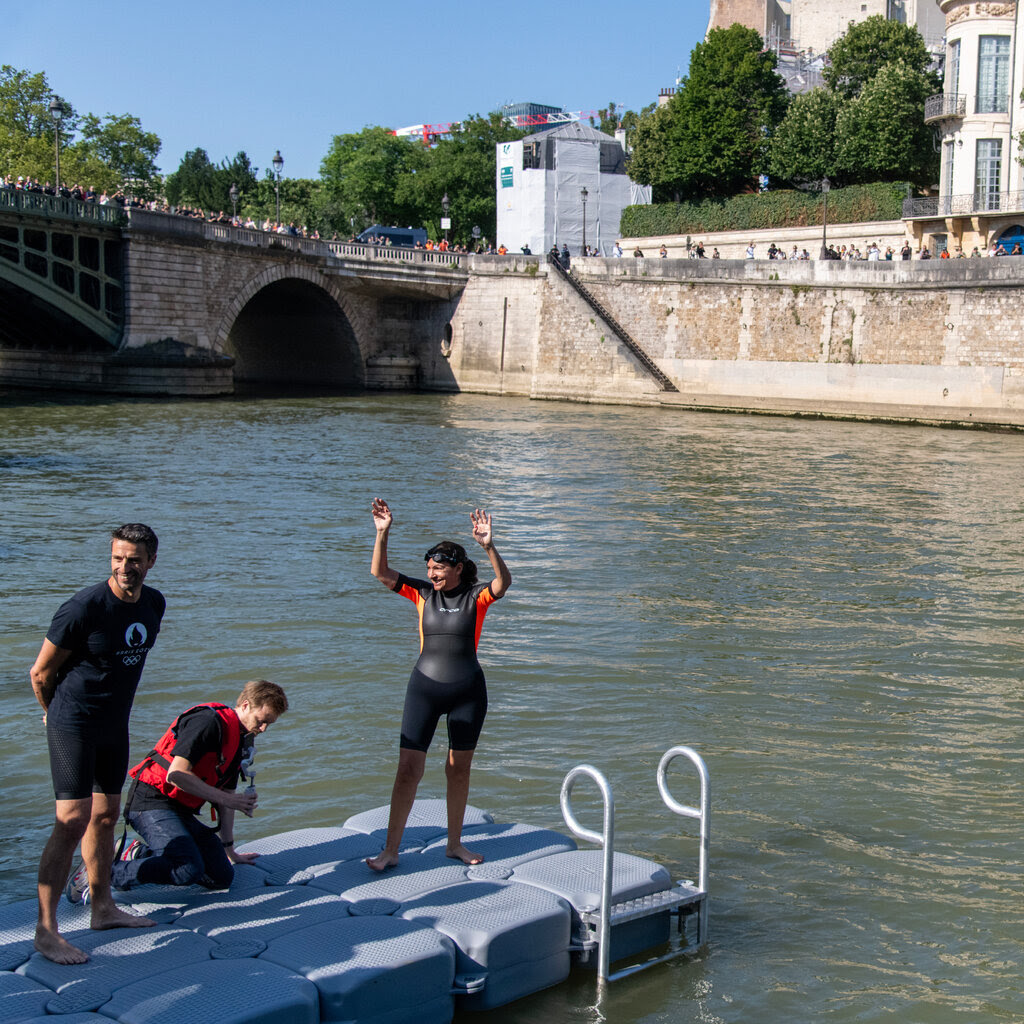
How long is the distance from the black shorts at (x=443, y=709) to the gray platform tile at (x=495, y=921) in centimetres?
64

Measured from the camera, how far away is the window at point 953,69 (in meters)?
40.8

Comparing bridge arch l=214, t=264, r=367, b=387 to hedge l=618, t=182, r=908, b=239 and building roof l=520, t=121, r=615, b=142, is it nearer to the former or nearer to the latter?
hedge l=618, t=182, r=908, b=239

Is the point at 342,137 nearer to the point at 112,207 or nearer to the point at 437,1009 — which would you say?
the point at 112,207

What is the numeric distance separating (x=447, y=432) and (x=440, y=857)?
24835mm

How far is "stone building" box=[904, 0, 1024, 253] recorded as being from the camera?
39.4m

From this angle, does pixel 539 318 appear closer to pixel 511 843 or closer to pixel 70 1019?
pixel 511 843

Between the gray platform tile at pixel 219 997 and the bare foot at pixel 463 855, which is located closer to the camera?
the gray platform tile at pixel 219 997

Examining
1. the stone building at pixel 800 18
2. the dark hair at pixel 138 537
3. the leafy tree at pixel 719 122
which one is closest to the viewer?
the dark hair at pixel 138 537

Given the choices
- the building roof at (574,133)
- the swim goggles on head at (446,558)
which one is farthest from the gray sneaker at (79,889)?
the building roof at (574,133)

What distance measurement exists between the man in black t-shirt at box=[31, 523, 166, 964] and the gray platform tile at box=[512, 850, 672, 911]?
168 centimetres

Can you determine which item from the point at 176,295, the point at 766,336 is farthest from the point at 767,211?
the point at 176,295

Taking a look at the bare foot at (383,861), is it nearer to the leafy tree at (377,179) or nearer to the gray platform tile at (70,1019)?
the gray platform tile at (70,1019)

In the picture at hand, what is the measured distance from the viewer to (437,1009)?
496 centimetres

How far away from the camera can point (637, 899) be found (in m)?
5.71
